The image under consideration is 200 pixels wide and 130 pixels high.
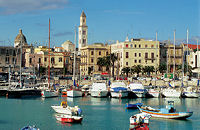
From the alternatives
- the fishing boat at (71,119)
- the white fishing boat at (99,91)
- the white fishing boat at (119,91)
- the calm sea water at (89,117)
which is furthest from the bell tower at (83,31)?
the fishing boat at (71,119)

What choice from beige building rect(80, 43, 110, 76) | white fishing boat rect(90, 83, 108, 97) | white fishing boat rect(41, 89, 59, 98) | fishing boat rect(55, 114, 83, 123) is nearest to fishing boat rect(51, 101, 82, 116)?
fishing boat rect(55, 114, 83, 123)

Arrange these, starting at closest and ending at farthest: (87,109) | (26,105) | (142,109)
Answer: (142,109)
(87,109)
(26,105)

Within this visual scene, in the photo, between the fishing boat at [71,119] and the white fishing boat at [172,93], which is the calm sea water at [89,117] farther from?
the white fishing boat at [172,93]

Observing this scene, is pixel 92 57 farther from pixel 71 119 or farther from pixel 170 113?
pixel 71 119

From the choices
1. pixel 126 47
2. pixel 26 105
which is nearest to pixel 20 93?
pixel 26 105

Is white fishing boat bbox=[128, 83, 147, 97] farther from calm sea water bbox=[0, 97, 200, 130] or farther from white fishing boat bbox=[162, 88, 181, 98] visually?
calm sea water bbox=[0, 97, 200, 130]

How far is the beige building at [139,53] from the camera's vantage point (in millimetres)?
122562

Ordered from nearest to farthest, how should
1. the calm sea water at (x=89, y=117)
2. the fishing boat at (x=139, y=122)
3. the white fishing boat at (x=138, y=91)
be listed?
the fishing boat at (x=139, y=122), the calm sea water at (x=89, y=117), the white fishing boat at (x=138, y=91)

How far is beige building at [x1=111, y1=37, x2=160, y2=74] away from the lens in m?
123

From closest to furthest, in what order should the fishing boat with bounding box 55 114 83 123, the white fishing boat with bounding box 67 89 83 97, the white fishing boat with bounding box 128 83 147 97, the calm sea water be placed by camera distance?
the calm sea water < the fishing boat with bounding box 55 114 83 123 < the white fishing boat with bounding box 67 89 83 97 < the white fishing boat with bounding box 128 83 147 97

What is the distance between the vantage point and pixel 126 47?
12294cm

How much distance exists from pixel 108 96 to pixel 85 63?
171ft

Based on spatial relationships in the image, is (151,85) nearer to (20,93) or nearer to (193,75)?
(193,75)

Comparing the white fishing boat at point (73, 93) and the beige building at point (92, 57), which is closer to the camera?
the white fishing boat at point (73, 93)
